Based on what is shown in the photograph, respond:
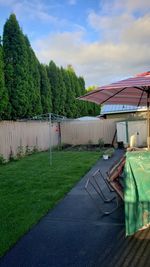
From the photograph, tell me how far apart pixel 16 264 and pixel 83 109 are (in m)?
19.6

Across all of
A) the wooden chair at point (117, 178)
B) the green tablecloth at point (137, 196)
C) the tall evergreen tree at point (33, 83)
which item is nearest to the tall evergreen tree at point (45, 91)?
the tall evergreen tree at point (33, 83)

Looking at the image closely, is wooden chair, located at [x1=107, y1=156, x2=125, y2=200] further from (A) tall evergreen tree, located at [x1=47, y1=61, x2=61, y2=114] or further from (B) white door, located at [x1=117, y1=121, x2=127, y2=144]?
(A) tall evergreen tree, located at [x1=47, y1=61, x2=61, y2=114]

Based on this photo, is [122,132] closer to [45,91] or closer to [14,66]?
[45,91]

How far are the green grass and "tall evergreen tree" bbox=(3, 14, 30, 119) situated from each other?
336 centimetres

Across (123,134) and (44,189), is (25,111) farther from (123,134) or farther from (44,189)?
(44,189)

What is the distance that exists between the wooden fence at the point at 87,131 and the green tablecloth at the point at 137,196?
12.8 metres

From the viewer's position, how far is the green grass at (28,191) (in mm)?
3731

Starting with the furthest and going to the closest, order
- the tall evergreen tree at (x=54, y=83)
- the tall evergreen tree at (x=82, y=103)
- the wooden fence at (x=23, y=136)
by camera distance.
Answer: the tall evergreen tree at (x=82, y=103) → the tall evergreen tree at (x=54, y=83) → the wooden fence at (x=23, y=136)

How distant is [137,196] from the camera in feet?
10.4

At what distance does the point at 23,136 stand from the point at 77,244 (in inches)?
374

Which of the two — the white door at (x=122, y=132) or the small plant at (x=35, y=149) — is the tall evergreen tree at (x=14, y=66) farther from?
the white door at (x=122, y=132)

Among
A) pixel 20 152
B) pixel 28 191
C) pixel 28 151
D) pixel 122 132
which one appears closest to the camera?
pixel 28 191

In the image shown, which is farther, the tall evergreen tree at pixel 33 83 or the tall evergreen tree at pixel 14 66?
the tall evergreen tree at pixel 33 83

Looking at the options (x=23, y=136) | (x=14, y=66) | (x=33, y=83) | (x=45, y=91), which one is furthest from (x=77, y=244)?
(x=45, y=91)
